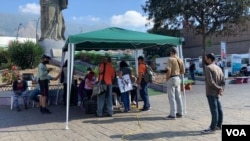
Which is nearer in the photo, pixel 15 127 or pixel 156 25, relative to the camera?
pixel 15 127

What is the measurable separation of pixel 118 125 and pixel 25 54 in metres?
19.0

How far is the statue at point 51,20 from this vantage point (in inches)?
1239

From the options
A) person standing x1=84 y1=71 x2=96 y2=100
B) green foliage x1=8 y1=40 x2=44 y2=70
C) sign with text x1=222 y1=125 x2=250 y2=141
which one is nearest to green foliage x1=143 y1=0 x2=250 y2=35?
green foliage x1=8 y1=40 x2=44 y2=70

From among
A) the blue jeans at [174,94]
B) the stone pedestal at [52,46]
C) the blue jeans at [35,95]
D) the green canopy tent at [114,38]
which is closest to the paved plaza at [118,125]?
the blue jeans at [174,94]

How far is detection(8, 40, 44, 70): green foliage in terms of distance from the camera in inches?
1045

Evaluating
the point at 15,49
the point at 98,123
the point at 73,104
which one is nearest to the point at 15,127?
the point at 98,123

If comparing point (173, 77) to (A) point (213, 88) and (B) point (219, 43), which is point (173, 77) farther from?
(B) point (219, 43)

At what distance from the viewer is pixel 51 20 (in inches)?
1247

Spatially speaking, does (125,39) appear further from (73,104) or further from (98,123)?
(73,104)

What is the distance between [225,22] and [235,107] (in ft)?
71.0

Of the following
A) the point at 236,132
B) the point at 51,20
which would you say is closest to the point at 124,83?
the point at 236,132

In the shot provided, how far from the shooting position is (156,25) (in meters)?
33.8

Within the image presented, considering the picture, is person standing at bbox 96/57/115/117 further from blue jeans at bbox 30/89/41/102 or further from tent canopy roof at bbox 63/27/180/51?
blue jeans at bbox 30/89/41/102

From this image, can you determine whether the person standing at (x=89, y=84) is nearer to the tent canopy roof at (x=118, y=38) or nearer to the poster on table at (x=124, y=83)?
the poster on table at (x=124, y=83)
